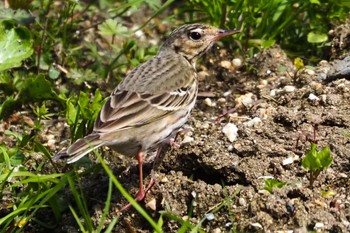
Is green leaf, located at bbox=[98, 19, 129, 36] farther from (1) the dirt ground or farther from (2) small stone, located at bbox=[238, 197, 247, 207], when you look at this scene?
(2) small stone, located at bbox=[238, 197, 247, 207]

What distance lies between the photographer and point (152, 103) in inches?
252

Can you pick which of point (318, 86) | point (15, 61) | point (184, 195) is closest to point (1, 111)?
point (15, 61)

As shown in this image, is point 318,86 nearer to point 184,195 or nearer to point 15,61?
point 184,195

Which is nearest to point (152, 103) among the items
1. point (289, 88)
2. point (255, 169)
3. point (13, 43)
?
point (255, 169)

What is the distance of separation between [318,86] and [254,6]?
117 cm

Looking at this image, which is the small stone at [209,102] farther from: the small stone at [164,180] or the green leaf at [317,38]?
the small stone at [164,180]

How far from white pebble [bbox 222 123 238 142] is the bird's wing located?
1.15 ft

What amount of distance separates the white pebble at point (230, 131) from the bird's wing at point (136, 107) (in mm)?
350

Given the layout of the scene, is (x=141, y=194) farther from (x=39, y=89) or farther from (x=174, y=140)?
(x=39, y=89)

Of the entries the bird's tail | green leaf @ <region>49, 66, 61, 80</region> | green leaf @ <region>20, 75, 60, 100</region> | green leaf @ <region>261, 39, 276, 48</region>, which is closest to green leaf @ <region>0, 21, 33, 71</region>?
green leaf @ <region>20, 75, 60, 100</region>

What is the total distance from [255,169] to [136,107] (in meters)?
0.97

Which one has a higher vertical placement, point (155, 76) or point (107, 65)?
point (155, 76)

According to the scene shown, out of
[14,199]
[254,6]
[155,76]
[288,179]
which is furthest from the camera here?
[254,6]

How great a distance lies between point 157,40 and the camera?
29.7 ft
